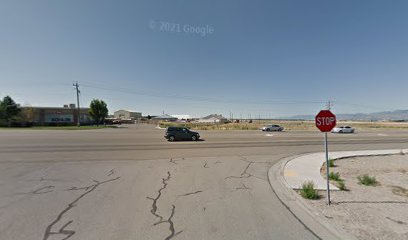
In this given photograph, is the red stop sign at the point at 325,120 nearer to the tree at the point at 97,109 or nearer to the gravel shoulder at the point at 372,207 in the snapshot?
the gravel shoulder at the point at 372,207

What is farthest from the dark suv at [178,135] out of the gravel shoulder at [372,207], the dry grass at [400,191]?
the dry grass at [400,191]

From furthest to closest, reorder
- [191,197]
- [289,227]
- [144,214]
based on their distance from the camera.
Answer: [191,197], [144,214], [289,227]

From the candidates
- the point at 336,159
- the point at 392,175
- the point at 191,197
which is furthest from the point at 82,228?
the point at 336,159

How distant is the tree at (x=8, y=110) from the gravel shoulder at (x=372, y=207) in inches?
2638

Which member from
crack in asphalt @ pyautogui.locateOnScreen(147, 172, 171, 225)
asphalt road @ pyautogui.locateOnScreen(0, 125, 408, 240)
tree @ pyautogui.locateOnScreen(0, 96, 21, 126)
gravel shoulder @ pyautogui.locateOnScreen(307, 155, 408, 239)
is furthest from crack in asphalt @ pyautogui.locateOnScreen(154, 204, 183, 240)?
tree @ pyautogui.locateOnScreen(0, 96, 21, 126)

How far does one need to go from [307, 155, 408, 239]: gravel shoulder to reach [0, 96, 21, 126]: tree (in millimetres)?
67013

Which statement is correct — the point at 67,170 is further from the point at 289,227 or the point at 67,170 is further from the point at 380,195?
the point at 380,195

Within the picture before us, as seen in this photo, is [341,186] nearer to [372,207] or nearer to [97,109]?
[372,207]

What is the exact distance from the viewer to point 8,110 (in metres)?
47.5

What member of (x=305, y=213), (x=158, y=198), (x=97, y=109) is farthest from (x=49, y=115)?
(x=305, y=213)

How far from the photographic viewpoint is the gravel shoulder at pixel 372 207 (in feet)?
11.8

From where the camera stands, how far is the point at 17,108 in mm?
49406

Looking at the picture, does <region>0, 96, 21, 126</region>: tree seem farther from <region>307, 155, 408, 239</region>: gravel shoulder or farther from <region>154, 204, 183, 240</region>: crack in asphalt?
<region>307, 155, 408, 239</region>: gravel shoulder

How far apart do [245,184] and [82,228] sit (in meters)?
4.57
